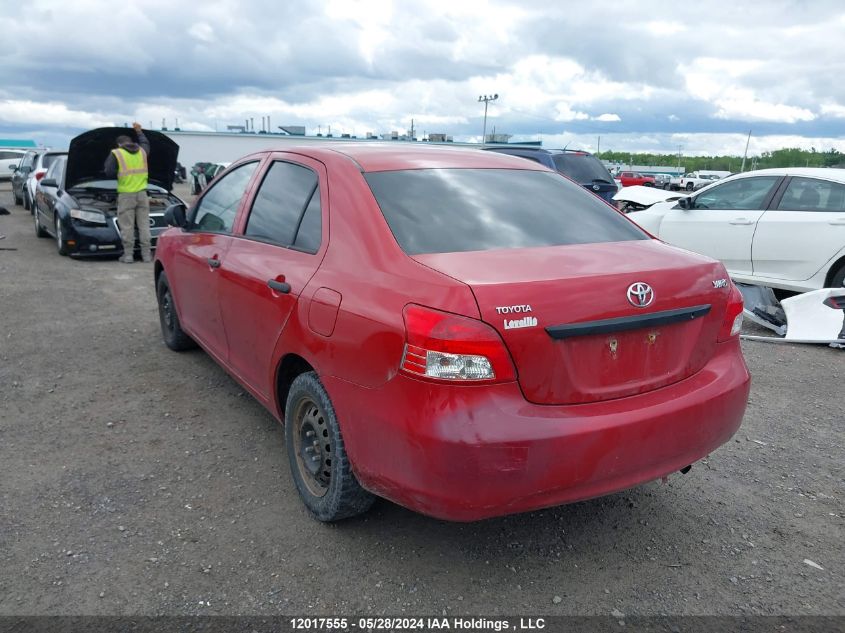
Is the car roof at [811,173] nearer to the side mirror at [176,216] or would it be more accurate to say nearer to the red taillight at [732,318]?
the red taillight at [732,318]

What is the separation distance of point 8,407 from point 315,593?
114 inches

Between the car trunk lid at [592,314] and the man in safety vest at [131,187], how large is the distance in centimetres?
807

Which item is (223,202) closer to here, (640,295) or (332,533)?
(332,533)

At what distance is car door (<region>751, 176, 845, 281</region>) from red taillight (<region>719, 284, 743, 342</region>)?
14.8 ft

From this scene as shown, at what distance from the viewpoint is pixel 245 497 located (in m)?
3.28

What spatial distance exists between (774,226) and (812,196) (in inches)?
17.5

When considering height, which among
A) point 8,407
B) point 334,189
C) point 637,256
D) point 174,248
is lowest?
point 8,407

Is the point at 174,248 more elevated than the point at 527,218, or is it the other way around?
the point at 527,218

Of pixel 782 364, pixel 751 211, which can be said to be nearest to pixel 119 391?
pixel 782 364

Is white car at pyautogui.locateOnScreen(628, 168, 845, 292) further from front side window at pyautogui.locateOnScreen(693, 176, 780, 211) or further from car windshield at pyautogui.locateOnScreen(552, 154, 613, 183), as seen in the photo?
car windshield at pyautogui.locateOnScreen(552, 154, 613, 183)

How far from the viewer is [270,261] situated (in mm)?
3312

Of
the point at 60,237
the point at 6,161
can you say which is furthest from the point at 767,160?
the point at 60,237

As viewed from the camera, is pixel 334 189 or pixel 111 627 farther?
pixel 334 189

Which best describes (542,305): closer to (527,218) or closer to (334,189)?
(527,218)
